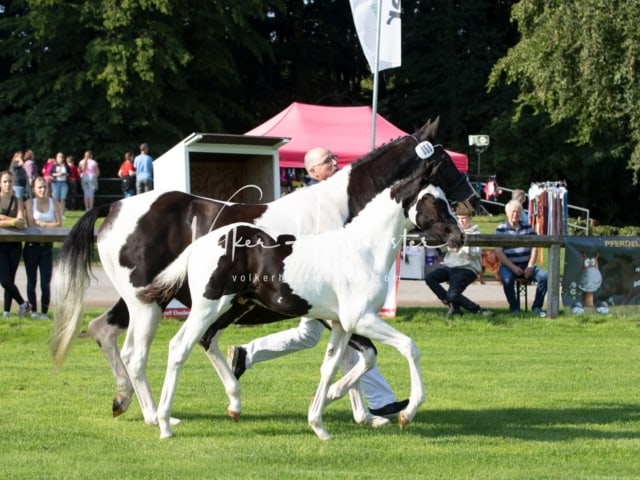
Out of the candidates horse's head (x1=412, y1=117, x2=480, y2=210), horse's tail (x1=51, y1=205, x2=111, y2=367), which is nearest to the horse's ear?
horse's head (x1=412, y1=117, x2=480, y2=210)

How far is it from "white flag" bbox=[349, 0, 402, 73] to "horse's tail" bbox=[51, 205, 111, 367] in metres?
9.32

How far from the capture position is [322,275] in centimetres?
721

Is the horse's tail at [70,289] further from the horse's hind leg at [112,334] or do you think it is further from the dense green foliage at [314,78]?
the dense green foliage at [314,78]

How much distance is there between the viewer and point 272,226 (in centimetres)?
794

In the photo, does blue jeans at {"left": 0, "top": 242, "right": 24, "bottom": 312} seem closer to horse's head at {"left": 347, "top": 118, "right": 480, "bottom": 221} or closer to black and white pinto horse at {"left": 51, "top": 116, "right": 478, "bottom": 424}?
black and white pinto horse at {"left": 51, "top": 116, "right": 478, "bottom": 424}

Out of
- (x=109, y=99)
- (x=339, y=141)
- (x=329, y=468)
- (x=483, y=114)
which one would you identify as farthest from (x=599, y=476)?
(x=483, y=114)

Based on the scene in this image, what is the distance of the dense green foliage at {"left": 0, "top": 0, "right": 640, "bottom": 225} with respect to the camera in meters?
30.2

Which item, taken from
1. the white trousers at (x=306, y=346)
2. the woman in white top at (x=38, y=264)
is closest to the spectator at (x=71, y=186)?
the woman in white top at (x=38, y=264)

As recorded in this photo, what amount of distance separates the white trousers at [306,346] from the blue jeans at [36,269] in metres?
6.38

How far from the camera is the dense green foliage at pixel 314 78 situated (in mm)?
30234

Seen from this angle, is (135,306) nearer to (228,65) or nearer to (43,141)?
(43,141)

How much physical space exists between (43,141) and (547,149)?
19.2 metres

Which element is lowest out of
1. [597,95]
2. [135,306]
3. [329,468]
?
[329,468]

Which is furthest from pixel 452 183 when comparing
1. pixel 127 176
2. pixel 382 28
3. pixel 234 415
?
pixel 127 176
